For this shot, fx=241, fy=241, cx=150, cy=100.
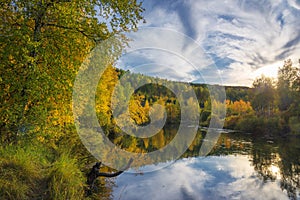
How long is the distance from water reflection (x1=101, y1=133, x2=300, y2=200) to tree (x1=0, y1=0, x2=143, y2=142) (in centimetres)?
461

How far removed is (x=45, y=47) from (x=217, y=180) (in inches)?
404

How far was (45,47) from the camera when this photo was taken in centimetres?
672

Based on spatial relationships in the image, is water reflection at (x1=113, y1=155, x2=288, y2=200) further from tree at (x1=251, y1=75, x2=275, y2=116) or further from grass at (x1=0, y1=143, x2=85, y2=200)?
tree at (x1=251, y1=75, x2=275, y2=116)

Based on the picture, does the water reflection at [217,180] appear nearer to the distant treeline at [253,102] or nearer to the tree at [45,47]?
the tree at [45,47]

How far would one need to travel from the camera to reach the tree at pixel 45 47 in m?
6.01

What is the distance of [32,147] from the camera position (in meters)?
6.87

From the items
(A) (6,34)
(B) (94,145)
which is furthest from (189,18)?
(A) (6,34)

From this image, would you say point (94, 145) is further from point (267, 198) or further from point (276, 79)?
point (276, 79)

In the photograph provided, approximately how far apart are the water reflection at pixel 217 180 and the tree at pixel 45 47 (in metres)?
4.61

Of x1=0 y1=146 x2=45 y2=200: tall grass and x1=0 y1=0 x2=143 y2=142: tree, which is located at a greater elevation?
x1=0 y1=0 x2=143 y2=142: tree

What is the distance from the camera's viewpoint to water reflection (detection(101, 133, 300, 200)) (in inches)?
394

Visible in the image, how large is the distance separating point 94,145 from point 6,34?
1074 centimetres

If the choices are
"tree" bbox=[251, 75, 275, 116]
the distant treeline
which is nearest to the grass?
the distant treeline

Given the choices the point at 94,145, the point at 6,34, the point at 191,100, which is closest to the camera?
the point at 6,34
